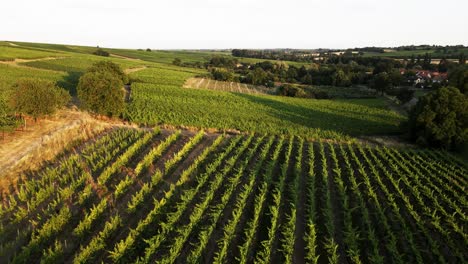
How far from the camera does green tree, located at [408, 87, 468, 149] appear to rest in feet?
105

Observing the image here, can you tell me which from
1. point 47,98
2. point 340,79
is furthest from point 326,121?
point 340,79

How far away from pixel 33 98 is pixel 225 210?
2456 centimetres

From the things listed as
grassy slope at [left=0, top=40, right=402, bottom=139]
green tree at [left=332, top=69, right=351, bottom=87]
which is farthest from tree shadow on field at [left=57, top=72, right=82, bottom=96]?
green tree at [left=332, top=69, right=351, bottom=87]

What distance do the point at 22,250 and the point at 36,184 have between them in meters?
6.76

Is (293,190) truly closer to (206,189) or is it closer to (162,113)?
(206,189)

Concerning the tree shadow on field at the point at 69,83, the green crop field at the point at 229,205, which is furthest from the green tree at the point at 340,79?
the tree shadow on field at the point at 69,83

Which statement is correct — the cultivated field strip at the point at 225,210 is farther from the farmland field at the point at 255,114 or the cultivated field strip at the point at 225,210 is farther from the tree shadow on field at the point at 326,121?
the tree shadow on field at the point at 326,121

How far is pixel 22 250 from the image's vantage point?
13086mm

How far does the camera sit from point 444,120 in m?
32.5

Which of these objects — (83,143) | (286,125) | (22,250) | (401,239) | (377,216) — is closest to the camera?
(22,250)

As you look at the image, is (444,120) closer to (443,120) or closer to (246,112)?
(443,120)

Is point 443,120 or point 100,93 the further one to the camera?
point 100,93

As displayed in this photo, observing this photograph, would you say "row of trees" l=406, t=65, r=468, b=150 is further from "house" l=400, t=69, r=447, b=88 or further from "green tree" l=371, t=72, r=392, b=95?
"house" l=400, t=69, r=447, b=88

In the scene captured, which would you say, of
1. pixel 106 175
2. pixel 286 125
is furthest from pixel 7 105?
pixel 286 125
